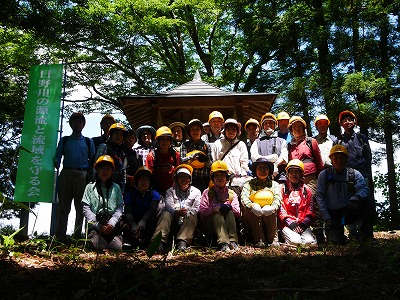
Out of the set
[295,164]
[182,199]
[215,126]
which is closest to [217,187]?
[182,199]

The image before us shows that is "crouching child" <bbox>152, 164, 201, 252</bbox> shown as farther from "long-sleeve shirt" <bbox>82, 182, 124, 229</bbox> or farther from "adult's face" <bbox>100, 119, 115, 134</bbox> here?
"adult's face" <bbox>100, 119, 115, 134</bbox>

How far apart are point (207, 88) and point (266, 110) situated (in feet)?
5.14

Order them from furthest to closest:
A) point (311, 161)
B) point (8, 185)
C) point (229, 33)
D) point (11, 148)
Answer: point (229, 33)
point (11, 148)
point (8, 185)
point (311, 161)

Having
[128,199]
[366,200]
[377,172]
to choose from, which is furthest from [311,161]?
[377,172]

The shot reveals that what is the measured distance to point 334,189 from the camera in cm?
587

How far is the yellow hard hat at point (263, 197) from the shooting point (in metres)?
5.62

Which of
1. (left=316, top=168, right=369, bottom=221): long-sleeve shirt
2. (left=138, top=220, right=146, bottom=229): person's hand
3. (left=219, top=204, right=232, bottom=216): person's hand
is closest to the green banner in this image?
(left=138, top=220, right=146, bottom=229): person's hand

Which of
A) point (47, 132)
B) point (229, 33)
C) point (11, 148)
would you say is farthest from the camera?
point (229, 33)

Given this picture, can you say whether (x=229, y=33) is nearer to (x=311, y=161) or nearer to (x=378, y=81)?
(x=378, y=81)

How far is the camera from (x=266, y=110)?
9734 millimetres

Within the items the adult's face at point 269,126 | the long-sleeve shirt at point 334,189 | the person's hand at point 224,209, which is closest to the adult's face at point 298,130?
the adult's face at point 269,126

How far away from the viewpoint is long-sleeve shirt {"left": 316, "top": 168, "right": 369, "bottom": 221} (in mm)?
5805

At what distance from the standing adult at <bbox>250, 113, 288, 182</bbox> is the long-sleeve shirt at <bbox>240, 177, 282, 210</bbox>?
54 centimetres

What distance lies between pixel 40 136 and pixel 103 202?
265 cm
